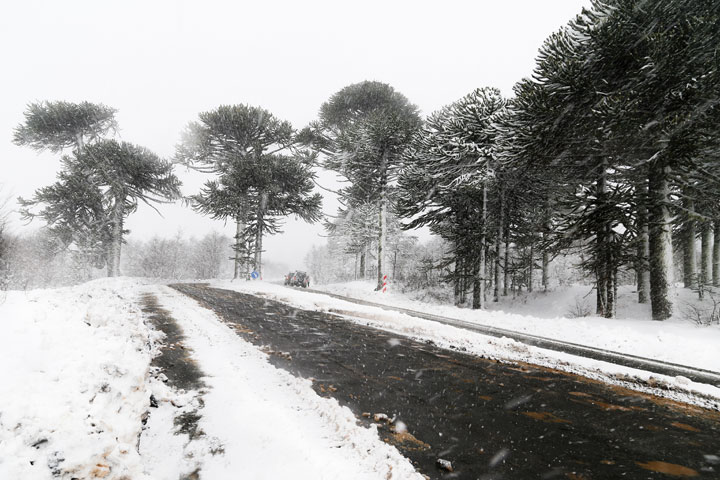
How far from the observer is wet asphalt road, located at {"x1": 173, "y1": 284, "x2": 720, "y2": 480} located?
2.29m

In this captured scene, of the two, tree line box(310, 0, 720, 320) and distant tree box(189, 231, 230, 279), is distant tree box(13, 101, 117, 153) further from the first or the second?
distant tree box(189, 231, 230, 279)

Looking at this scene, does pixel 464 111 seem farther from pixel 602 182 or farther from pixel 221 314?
pixel 221 314

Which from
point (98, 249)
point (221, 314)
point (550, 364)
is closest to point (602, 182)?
point (550, 364)

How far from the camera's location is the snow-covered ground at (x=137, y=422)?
1750 mm

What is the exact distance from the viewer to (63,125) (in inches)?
925

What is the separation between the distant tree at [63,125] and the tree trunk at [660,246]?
32439 mm

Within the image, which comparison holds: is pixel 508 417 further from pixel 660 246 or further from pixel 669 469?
pixel 660 246

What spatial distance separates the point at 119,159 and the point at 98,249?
796 centimetres

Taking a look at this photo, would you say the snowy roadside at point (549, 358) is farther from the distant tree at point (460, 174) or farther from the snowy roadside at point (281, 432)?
the distant tree at point (460, 174)

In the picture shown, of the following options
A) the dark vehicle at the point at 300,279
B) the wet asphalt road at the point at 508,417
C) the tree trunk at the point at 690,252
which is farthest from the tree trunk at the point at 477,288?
the dark vehicle at the point at 300,279

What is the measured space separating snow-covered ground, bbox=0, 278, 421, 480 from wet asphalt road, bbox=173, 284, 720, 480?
401 millimetres

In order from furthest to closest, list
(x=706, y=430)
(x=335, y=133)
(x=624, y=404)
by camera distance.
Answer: (x=335, y=133) < (x=624, y=404) < (x=706, y=430)

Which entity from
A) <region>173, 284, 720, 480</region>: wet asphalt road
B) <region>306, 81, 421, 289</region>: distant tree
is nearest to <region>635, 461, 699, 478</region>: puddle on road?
<region>173, 284, 720, 480</region>: wet asphalt road

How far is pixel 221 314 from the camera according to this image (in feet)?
27.1
